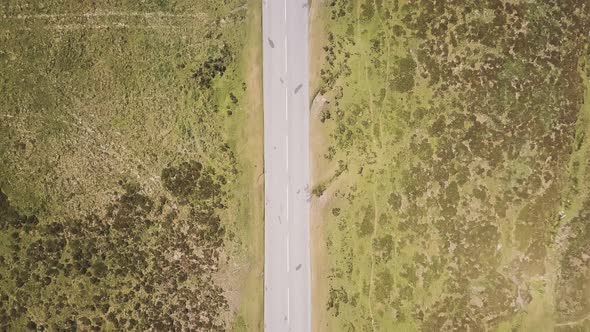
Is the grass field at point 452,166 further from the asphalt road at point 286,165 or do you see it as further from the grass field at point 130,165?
the grass field at point 130,165

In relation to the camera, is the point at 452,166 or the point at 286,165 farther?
the point at 286,165

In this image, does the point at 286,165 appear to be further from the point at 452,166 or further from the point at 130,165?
the point at 452,166

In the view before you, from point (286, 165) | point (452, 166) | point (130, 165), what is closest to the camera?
point (452, 166)

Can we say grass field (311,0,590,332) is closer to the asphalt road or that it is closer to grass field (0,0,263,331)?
the asphalt road

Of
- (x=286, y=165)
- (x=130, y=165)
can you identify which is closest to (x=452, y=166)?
(x=286, y=165)

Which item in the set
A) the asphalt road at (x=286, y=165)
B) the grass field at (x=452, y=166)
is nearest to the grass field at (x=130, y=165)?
the asphalt road at (x=286, y=165)

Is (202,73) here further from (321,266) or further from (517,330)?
(517,330)

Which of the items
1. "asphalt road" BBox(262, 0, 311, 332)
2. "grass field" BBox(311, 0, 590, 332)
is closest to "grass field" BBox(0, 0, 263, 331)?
"asphalt road" BBox(262, 0, 311, 332)
